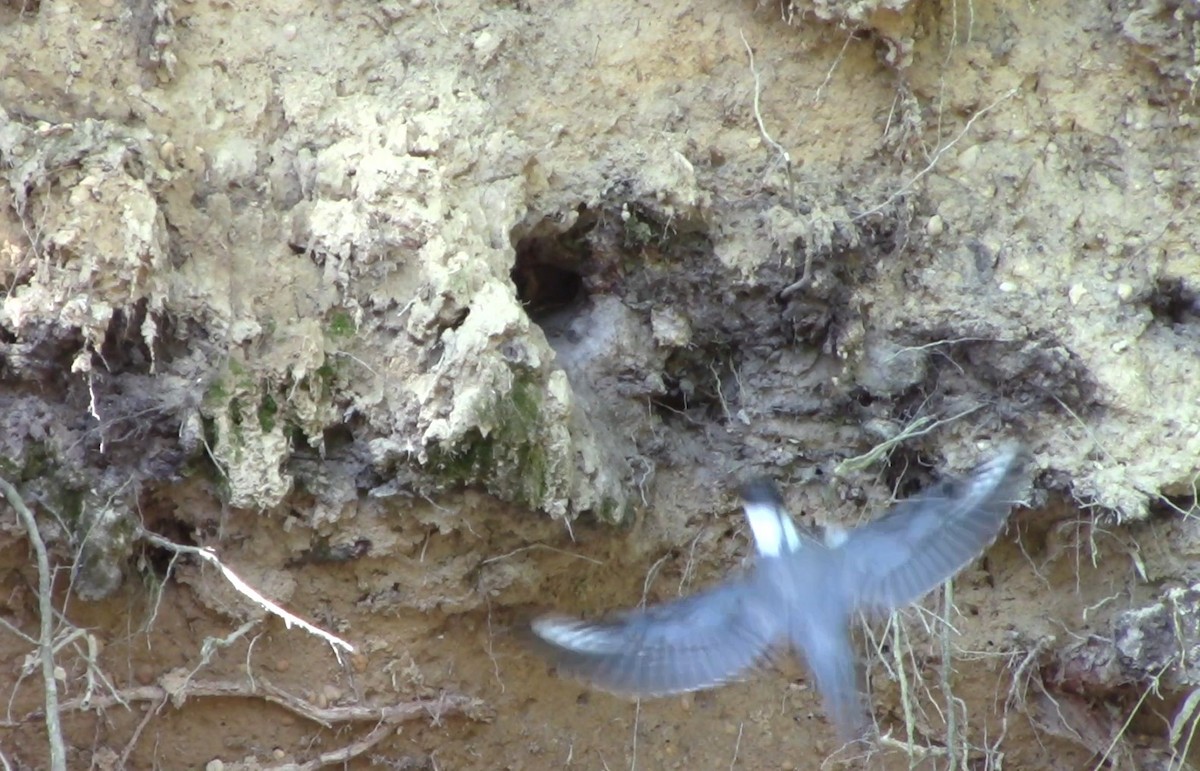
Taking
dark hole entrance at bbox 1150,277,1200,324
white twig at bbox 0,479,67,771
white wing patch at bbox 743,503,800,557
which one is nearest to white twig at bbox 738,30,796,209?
white wing patch at bbox 743,503,800,557

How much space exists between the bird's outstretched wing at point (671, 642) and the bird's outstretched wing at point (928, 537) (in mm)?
216

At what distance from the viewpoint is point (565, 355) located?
10.2 ft

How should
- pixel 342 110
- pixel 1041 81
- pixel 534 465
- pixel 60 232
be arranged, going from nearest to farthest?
pixel 60 232 → pixel 534 465 → pixel 342 110 → pixel 1041 81

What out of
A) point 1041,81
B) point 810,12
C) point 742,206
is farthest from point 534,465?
point 1041,81

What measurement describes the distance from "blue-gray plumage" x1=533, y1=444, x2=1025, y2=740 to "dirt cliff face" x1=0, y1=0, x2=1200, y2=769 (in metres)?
0.13

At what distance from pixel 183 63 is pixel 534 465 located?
116 cm

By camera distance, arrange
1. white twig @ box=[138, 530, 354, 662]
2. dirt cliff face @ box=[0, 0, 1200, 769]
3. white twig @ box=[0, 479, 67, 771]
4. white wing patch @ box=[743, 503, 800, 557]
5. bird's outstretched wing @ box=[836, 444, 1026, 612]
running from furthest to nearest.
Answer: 1. white wing patch @ box=[743, 503, 800, 557]
2. bird's outstretched wing @ box=[836, 444, 1026, 612]
3. dirt cliff face @ box=[0, 0, 1200, 769]
4. white twig @ box=[138, 530, 354, 662]
5. white twig @ box=[0, 479, 67, 771]

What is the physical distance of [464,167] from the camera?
9.66 feet

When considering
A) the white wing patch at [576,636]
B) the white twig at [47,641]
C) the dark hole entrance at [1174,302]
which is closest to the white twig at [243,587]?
the white twig at [47,641]

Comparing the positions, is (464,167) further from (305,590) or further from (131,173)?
(305,590)

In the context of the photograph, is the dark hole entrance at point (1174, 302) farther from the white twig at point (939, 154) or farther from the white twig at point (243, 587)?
the white twig at point (243, 587)

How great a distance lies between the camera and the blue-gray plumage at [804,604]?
279cm

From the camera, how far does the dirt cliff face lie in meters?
2.71

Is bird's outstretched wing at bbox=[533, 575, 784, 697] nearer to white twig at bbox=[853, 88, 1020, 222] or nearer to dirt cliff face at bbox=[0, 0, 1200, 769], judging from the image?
dirt cliff face at bbox=[0, 0, 1200, 769]
